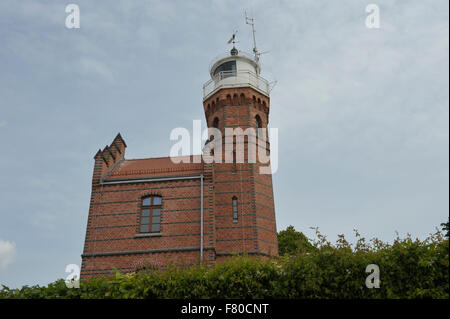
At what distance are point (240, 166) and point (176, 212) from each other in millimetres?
4800

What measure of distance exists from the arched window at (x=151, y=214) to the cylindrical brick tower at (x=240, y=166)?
Result: 3022 millimetres

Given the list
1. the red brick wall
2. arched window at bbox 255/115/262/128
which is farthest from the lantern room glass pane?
the red brick wall

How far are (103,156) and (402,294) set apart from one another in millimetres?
17135

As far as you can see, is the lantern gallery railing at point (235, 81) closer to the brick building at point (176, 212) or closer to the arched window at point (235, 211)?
the brick building at point (176, 212)

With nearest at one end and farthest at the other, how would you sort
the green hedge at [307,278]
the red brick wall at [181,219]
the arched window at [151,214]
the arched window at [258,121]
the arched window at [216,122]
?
the green hedge at [307,278] → the red brick wall at [181,219] → the arched window at [151,214] → the arched window at [258,121] → the arched window at [216,122]

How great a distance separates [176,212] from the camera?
18953 millimetres

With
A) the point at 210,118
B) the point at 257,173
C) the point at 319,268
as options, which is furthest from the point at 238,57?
the point at 319,268

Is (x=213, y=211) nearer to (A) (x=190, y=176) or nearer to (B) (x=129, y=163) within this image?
(A) (x=190, y=176)

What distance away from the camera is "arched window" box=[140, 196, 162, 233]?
61.9ft

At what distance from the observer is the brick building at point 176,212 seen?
711 inches

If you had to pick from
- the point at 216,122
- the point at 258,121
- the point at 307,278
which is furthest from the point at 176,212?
the point at 307,278

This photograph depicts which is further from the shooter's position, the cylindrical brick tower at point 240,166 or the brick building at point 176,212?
the cylindrical brick tower at point 240,166

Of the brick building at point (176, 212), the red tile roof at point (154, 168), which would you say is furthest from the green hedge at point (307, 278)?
the red tile roof at point (154, 168)

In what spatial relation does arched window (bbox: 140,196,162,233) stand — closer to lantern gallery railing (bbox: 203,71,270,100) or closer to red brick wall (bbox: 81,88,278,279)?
red brick wall (bbox: 81,88,278,279)
